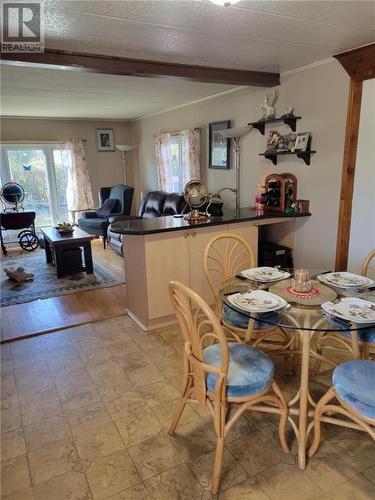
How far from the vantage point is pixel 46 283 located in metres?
4.33

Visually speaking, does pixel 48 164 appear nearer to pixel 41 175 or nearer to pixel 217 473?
pixel 41 175

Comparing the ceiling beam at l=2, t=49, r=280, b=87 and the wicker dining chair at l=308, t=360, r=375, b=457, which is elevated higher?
the ceiling beam at l=2, t=49, r=280, b=87

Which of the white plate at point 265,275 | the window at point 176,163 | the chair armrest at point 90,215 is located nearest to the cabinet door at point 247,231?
the white plate at point 265,275

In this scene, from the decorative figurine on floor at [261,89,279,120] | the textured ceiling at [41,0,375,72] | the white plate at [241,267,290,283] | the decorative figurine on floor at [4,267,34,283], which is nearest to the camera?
the textured ceiling at [41,0,375,72]

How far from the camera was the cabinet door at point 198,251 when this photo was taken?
306cm

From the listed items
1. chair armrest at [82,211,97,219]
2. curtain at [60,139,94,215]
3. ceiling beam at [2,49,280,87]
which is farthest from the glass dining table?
curtain at [60,139,94,215]

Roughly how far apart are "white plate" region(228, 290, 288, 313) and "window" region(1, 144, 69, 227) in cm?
614

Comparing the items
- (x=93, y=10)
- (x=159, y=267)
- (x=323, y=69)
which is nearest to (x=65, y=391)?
(x=159, y=267)

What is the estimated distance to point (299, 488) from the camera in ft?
5.00

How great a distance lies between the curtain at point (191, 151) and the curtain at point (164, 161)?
584mm

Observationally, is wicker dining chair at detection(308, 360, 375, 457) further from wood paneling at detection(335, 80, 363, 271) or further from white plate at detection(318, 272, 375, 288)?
wood paneling at detection(335, 80, 363, 271)

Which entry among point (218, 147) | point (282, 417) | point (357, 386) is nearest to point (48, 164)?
point (218, 147)

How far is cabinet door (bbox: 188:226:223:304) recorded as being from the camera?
3.06m

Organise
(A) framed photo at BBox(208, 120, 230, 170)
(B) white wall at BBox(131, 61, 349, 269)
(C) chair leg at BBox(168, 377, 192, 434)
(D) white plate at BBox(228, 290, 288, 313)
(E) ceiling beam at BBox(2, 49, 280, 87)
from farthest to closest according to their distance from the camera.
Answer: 1. (A) framed photo at BBox(208, 120, 230, 170)
2. (B) white wall at BBox(131, 61, 349, 269)
3. (E) ceiling beam at BBox(2, 49, 280, 87)
4. (C) chair leg at BBox(168, 377, 192, 434)
5. (D) white plate at BBox(228, 290, 288, 313)
